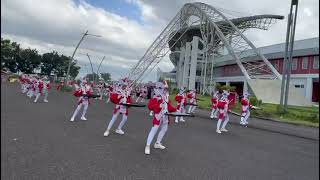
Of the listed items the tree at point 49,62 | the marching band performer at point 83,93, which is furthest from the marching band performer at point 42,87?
the tree at point 49,62

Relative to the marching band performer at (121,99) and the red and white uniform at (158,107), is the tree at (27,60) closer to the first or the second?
the marching band performer at (121,99)

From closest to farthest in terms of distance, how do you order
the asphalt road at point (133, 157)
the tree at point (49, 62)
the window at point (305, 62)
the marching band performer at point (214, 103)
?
the asphalt road at point (133, 157), the marching band performer at point (214, 103), the window at point (305, 62), the tree at point (49, 62)

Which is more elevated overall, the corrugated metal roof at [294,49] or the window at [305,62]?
the corrugated metal roof at [294,49]

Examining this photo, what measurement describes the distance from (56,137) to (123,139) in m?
1.90

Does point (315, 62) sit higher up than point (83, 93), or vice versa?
point (315, 62)

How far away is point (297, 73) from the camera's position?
56.1 metres

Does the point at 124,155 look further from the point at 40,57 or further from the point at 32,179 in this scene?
the point at 40,57

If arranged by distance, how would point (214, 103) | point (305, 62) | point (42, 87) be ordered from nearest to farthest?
point (214, 103) → point (42, 87) → point (305, 62)

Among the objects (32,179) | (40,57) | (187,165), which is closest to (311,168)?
(187,165)

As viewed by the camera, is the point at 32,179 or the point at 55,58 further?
the point at 55,58

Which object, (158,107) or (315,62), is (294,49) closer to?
(315,62)

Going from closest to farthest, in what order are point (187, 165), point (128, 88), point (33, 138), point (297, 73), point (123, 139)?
point (187, 165) < point (33, 138) < point (123, 139) < point (128, 88) < point (297, 73)

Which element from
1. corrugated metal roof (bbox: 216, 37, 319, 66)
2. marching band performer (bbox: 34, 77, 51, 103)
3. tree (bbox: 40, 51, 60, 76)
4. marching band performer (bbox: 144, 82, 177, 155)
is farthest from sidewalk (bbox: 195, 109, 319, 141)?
tree (bbox: 40, 51, 60, 76)

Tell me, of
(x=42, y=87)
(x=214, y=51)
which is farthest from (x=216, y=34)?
(x=42, y=87)
